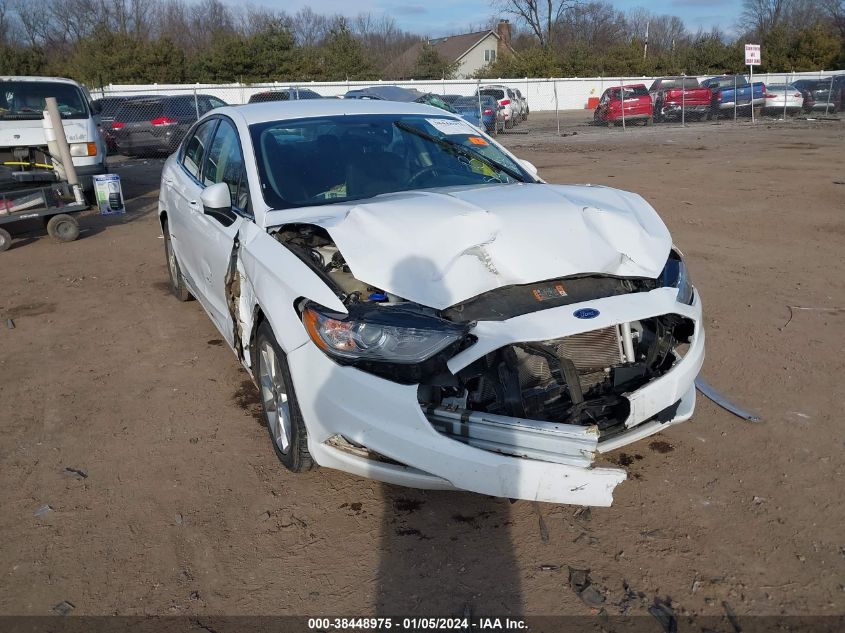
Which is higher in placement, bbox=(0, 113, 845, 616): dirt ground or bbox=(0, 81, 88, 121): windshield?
bbox=(0, 81, 88, 121): windshield

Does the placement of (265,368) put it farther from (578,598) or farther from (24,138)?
(24,138)

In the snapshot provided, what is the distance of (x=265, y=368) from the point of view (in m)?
3.66

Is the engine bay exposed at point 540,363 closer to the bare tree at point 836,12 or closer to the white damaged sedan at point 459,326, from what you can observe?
the white damaged sedan at point 459,326

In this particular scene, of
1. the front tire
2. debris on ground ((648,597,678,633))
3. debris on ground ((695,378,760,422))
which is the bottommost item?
debris on ground ((648,597,678,633))

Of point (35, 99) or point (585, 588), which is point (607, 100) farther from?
point (585, 588)

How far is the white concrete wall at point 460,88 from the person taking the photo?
29.9 metres

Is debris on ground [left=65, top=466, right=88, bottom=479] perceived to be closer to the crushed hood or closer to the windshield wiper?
the crushed hood

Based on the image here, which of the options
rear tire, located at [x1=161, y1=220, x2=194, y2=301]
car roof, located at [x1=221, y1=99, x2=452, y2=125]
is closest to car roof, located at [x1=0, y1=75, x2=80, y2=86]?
rear tire, located at [x1=161, y1=220, x2=194, y2=301]

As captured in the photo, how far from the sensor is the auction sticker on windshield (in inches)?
190

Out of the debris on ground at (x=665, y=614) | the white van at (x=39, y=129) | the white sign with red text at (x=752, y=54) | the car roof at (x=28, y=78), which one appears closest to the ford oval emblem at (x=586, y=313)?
the debris on ground at (x=665, y=614)

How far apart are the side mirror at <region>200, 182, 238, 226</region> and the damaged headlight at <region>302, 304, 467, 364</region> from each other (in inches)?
54.2

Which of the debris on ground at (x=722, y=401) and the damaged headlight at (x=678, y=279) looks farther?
the debris on ground at (x=722, y=401)

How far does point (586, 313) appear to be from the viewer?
291 centimetres

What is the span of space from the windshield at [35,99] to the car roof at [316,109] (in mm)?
7166
